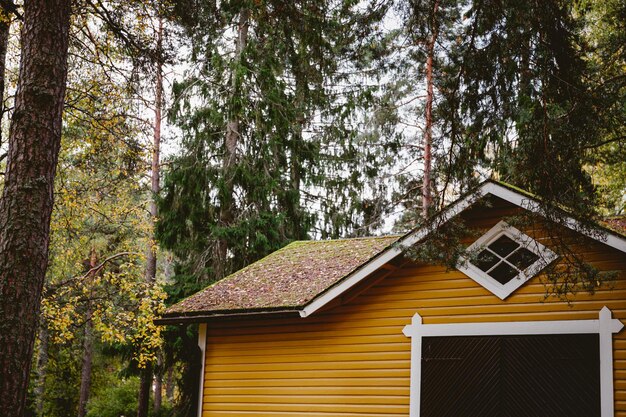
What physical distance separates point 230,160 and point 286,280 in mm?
7200

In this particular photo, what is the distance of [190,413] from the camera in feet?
47.0

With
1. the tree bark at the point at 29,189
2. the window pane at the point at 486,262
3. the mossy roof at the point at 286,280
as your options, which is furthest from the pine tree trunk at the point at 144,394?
the tree bark at the point at 29,189

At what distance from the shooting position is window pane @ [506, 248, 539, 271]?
379 inches

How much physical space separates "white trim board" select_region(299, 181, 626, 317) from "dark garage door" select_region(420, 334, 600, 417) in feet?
4.72

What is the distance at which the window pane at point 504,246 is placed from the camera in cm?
977

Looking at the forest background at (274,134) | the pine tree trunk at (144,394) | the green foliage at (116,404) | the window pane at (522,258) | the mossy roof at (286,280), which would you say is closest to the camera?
the forest background at (274,134)

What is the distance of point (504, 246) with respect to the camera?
9828mm

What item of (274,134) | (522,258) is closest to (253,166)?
(274,134)

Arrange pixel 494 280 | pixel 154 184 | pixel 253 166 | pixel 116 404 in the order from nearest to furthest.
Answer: pixel 494 280
pixel 253 166
pixel 116 404
pixel 154 184

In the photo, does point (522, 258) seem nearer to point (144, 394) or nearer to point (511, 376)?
point (511, 376)

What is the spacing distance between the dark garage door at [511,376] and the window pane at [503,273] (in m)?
0.89

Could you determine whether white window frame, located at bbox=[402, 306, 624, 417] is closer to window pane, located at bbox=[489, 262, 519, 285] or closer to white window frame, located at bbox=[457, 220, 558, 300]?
white window frame, located at bbox=[457, 220, 558, 300]

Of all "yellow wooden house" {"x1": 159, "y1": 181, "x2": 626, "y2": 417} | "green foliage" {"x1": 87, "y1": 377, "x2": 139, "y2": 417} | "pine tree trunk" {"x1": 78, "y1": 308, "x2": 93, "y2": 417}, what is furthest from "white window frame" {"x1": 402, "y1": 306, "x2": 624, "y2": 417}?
"pine tree trunk" {"x1": 78, "y1": 308, "x2": 93, "y2": 417}

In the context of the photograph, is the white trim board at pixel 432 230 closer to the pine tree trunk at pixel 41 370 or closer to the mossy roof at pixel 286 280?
the mossy roof at pixel 286 280
